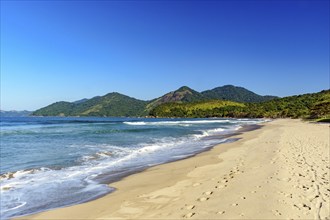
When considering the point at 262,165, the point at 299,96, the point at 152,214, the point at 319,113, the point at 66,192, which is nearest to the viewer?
the point at 152,214

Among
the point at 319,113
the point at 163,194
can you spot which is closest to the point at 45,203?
the point at 163,194

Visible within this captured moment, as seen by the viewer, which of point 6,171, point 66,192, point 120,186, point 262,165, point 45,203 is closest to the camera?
point 45,203

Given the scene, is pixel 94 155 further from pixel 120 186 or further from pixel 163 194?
pixel 163 194

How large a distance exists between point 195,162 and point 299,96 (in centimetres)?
16977

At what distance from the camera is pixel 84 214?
23.8 feet

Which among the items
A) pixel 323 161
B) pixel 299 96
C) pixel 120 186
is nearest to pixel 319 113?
pixel 323 161

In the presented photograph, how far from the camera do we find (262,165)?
12633 mm

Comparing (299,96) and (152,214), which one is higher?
(299,96)

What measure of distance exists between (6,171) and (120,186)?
6693 mm

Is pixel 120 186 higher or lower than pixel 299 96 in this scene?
lower

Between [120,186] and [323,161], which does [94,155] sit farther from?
[323,161]

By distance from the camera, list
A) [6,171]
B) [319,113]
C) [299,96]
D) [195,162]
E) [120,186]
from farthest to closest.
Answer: [299,96]
[319,113]
[195,162]
[6,171]
[120,186]

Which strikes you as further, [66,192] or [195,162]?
[195,162]

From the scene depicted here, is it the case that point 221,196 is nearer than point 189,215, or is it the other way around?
point 189,215
